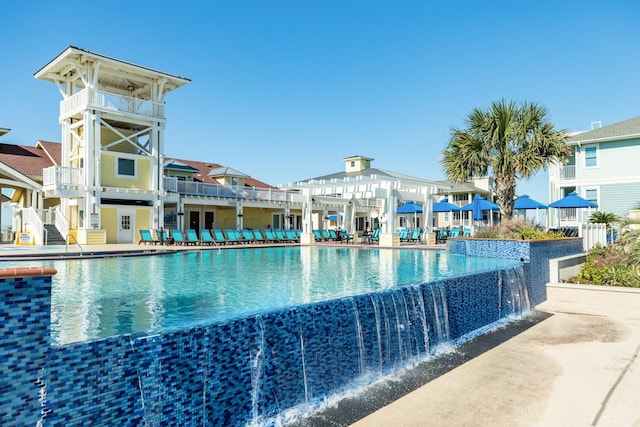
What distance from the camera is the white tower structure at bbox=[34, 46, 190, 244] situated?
2281cm

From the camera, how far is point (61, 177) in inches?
878

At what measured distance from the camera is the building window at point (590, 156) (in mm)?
Result: 24922

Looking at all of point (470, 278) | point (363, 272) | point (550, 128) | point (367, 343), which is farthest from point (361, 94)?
point (367, 343)

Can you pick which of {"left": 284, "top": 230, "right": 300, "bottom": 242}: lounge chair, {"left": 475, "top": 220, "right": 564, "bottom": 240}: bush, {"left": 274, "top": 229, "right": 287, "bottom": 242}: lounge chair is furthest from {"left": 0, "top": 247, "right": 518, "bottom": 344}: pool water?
{"left": 284, "top": 230, "right": 300, "bottom": 242}: lounge chair

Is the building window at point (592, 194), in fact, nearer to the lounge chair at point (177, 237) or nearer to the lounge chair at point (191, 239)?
the lounge chair at point (191, 239)

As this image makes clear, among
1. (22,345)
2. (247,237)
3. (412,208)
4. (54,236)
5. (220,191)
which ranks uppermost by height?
(220,191)

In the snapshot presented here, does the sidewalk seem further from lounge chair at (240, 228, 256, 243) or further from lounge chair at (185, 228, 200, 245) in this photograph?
lounge chair at (240, 228, 256, 243)

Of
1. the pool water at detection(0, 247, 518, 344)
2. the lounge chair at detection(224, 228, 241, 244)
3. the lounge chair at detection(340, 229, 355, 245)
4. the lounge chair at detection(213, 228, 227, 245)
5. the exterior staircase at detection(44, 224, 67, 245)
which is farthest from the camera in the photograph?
the lounge chair at detection(340, 229, 355, 245)

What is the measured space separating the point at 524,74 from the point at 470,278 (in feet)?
48.0

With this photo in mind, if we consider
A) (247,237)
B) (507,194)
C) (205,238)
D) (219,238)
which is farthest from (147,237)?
(507,194)

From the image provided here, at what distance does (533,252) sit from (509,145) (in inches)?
275

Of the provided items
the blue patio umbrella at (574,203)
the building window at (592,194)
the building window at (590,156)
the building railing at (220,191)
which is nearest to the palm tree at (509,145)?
the blue patio umbrella at (574,203)

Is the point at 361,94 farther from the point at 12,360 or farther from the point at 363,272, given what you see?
the point at 12,360

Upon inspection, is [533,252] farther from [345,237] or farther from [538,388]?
[345,237]
